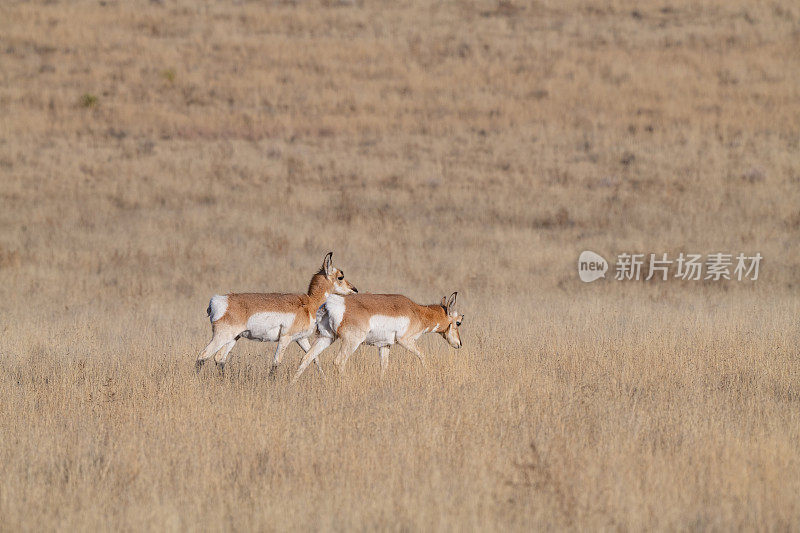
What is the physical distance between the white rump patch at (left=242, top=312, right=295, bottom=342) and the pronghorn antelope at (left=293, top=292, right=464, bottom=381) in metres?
0.40

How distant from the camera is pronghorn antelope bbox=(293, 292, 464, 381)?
9.01m

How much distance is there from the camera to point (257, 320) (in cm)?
933

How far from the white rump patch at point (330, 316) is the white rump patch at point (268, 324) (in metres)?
0.43

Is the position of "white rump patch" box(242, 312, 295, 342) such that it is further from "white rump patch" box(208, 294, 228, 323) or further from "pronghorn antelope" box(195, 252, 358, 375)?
"white rump patch" box(208, 294, 228, 323)

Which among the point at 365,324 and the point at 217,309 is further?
the point at 217,309

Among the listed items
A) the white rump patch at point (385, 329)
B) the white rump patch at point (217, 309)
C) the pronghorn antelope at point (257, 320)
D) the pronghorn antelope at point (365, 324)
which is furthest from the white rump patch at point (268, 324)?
the white rump patch at point (385, 329)

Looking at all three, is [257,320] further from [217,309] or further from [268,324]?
[217,309]

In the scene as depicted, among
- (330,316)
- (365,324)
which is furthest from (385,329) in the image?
(330,316)

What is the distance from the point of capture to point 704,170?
2736 centimetres

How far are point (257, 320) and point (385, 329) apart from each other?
1.34m

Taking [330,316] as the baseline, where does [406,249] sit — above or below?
above

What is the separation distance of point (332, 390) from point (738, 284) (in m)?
12.5

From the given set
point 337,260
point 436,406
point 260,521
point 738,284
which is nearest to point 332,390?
point 436,406

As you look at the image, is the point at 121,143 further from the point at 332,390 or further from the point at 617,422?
the point at 617,422
